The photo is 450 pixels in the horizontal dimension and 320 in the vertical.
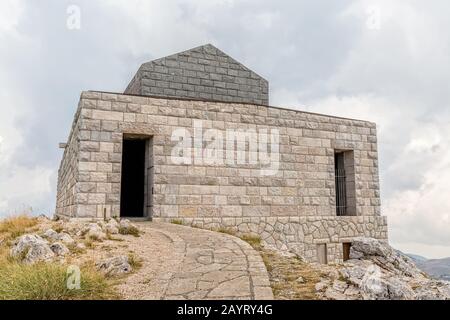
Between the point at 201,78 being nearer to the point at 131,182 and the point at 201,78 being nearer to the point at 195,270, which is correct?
the point at 131,182

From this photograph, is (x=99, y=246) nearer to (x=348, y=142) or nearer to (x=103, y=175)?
(x=103, y=175)

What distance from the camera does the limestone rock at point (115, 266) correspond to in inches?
188

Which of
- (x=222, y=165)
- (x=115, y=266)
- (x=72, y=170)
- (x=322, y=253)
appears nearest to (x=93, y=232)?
(x=115, y=266)

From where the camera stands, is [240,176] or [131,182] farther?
[131,182]

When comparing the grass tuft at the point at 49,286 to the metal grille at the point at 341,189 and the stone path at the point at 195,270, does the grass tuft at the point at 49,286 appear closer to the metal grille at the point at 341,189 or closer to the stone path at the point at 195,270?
the stone path at the point at 195,270

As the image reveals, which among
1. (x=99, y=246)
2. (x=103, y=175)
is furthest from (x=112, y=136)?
(x=99, y=246)

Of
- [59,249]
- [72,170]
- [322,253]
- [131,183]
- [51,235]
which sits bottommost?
[322,253]

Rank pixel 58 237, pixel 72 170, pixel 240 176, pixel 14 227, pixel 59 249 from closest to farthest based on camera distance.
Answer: pixel 59 249 → pixel 58 237 → pixel 14 227 → pixel 240 176 → pixel 72 170

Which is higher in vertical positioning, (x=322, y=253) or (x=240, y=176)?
(x=240, y=176)

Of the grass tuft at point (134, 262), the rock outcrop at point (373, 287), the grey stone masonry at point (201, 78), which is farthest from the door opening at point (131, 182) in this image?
the rock outcrop at point (373, 287)

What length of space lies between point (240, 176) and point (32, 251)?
611 centimetres

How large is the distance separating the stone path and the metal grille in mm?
6533

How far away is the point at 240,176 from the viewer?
1055 centimetres

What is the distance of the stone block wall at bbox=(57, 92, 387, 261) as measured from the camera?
948 cm
